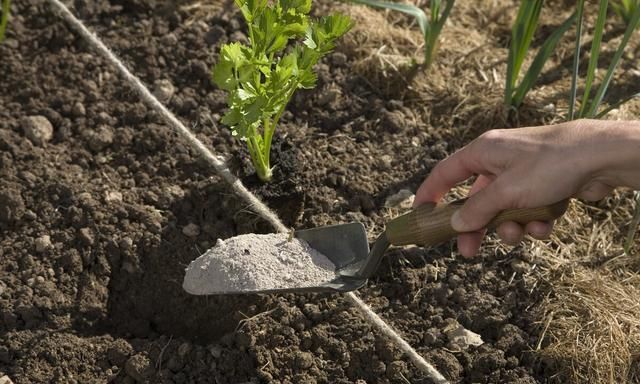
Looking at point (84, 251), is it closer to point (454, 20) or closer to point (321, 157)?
point (321, 157)

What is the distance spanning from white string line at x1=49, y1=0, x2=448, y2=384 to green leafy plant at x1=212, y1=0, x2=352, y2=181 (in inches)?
10.6

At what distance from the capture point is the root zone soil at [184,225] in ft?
6.77

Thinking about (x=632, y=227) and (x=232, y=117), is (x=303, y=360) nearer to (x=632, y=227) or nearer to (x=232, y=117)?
(x=232, y=117)

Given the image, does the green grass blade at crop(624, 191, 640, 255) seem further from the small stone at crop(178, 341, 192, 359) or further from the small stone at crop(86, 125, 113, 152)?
the small stone at crop(86, 125, 113, 152)

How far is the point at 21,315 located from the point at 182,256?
41 cm

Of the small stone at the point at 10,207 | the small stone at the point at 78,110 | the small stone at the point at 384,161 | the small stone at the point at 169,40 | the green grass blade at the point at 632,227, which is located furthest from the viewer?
the small stone at the point at 169,40

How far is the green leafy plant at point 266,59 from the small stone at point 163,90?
1.86ft

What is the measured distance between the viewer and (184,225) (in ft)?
7.53

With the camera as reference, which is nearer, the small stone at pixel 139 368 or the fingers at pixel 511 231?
the fingers at pixel 511 231

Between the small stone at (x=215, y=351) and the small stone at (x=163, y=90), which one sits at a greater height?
the small stone at (x=163, y=90)

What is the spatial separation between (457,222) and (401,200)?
1.67ft

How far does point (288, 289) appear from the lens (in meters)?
1.99

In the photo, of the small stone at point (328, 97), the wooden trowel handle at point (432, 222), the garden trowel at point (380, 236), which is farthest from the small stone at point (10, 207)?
the wooden trowel handle at point (432, 222)

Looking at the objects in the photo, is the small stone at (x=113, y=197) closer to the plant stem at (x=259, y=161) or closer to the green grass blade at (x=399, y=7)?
the plant stem at (x=259, y=161)
